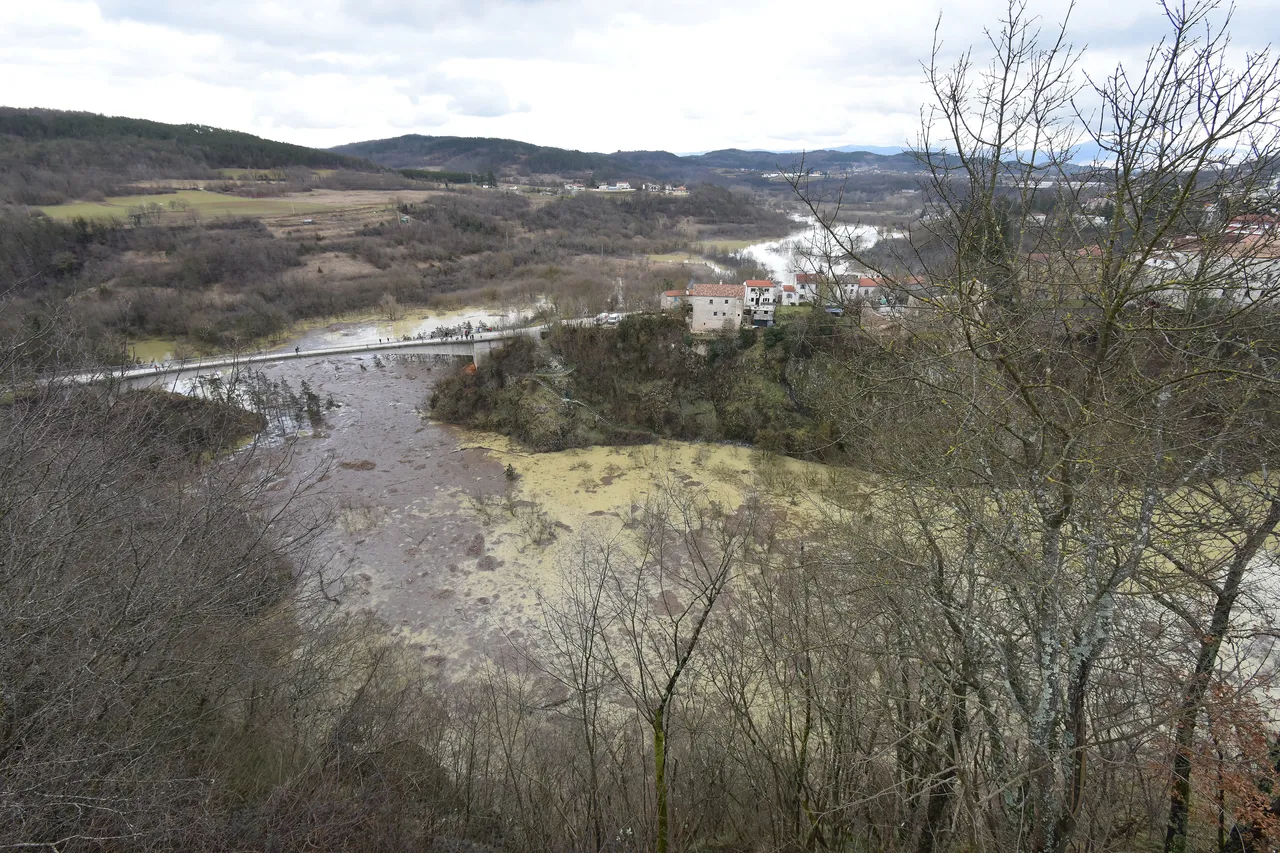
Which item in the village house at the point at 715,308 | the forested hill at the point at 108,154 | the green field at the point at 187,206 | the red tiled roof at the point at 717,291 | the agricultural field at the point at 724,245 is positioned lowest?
the village house at the point at 715,308

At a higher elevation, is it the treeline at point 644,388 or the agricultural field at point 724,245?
the agricultural field at point 724,245

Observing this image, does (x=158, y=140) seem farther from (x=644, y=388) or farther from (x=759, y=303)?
(x=759, y=303)

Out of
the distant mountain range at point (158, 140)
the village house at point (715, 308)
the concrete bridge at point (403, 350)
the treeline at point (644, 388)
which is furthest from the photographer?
the distant mountain range at point (158, 140)

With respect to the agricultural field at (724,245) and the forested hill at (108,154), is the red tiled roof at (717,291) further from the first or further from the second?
the forested hill at (108,154)

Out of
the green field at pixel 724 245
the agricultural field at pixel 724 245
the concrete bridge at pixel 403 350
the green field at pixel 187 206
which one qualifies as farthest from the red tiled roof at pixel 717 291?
the green field at pixel 187 206

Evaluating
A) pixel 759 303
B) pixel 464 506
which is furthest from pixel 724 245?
pixel 464 506

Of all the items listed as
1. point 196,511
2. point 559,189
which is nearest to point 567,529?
point 196,511
